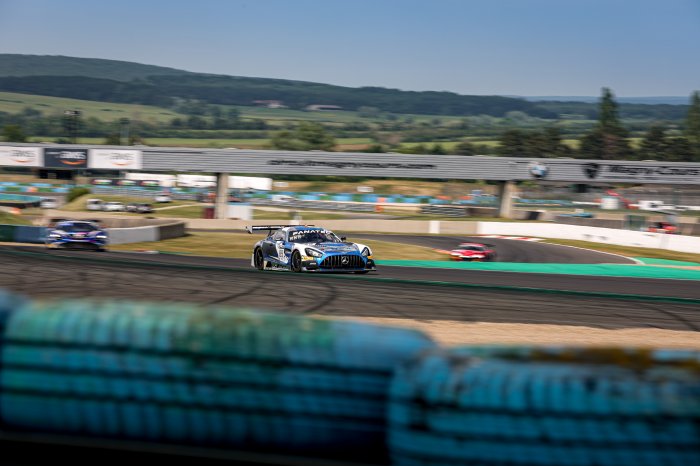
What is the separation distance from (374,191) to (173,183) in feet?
106

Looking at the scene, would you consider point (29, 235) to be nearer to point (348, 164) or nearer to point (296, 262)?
point (296, 262)

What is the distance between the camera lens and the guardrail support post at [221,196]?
54.5 metres

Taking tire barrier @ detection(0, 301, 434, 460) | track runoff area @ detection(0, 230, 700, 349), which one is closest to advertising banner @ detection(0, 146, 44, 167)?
track runoff area @ detection(0, 230, 700, 349)

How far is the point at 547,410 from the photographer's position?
11.4 ft

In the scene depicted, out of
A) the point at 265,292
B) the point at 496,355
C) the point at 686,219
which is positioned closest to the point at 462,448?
the point at 496,355

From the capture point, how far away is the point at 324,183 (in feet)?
269

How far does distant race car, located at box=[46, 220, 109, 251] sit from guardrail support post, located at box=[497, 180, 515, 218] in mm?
38846

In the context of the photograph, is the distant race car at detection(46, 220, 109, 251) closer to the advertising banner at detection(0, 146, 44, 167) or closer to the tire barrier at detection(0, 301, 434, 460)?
the tire barrier at detection(0, 301, 434, 460)

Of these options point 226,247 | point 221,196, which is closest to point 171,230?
point 226,247

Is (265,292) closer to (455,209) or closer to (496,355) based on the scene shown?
(496,355)

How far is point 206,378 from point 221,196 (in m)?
51.9

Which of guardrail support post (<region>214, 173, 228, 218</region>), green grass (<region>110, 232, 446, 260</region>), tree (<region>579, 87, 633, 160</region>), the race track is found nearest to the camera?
green grass (<region>110, 232, 446, 260</region>)

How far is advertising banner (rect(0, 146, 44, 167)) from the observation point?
189ft

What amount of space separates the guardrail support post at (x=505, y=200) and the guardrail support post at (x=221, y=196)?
21274 mm
